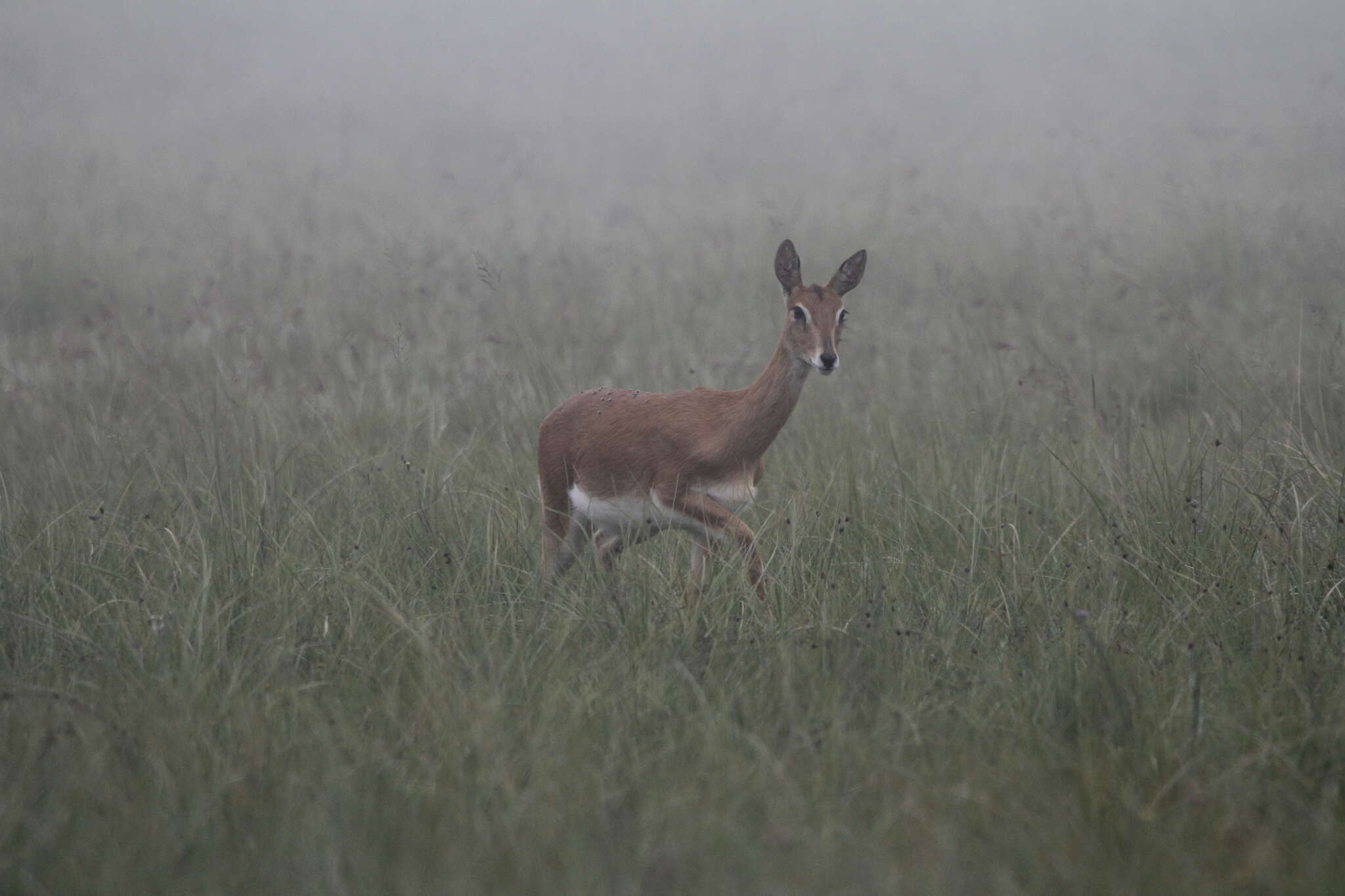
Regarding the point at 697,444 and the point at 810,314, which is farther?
the point at 697,444

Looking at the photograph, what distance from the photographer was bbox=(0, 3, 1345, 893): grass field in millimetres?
2752

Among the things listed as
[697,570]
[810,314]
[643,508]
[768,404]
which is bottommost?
[697,570]

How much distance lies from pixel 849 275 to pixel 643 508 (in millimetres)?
1149

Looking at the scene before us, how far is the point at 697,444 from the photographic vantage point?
4.62 meters

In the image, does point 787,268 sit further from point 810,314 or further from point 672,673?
point 672,673

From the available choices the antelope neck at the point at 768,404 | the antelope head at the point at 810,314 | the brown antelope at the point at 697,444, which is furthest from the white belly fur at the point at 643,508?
the antelope head at the point at 810,314

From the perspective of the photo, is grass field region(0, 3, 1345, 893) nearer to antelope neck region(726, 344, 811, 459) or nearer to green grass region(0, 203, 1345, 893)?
green grass region(0, 203, 1345, 893)

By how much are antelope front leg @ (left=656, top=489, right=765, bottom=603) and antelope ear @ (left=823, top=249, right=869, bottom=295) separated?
0.91 metres

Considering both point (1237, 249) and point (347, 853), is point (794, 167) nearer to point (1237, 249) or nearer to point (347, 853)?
point (1237, 249)

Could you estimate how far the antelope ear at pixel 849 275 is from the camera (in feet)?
15.4

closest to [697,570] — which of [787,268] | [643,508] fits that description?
[643,508]

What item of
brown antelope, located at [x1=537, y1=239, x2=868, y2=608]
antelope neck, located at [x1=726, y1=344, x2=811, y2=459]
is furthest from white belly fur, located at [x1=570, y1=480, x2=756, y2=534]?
antelope neck, located at [x1=726, y1=344, x2=811, y2=459]

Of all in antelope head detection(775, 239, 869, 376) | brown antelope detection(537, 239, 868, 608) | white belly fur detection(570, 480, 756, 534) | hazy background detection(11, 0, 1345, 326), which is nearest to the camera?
antelope head detection(775, 239, 869, 376)

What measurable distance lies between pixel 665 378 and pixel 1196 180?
27.7 feet
